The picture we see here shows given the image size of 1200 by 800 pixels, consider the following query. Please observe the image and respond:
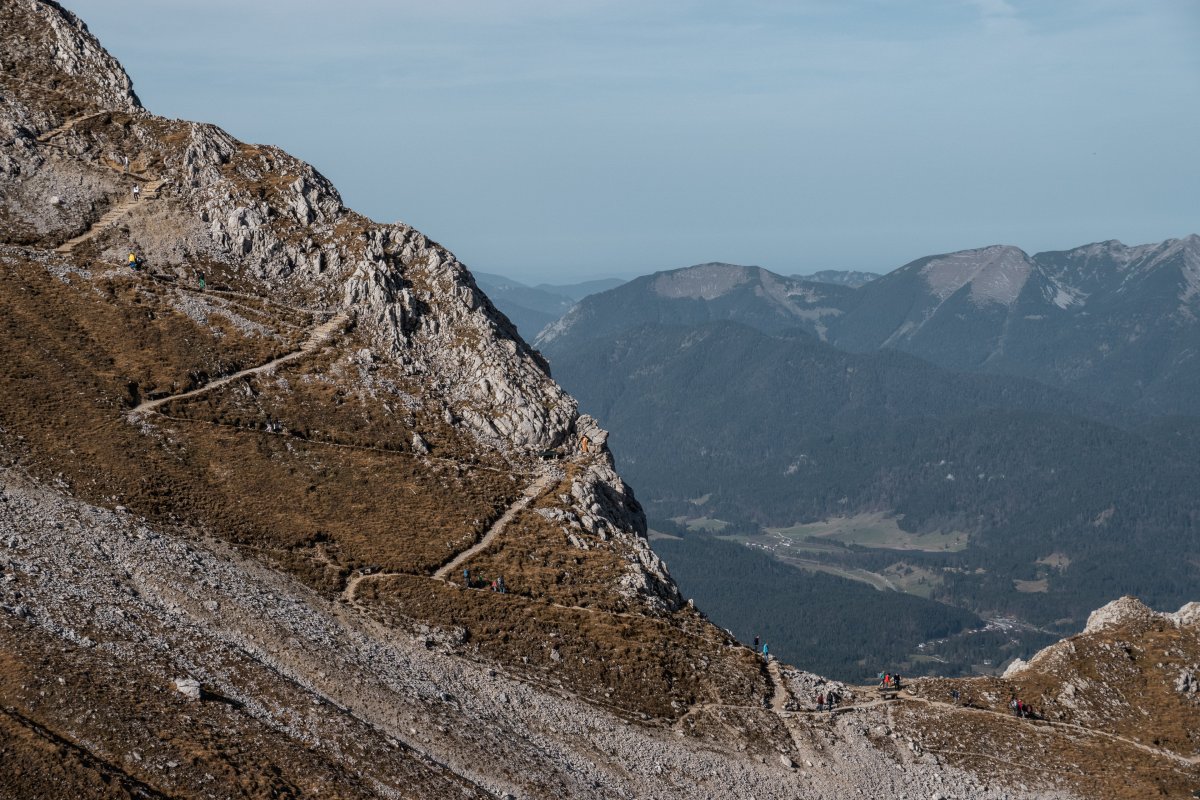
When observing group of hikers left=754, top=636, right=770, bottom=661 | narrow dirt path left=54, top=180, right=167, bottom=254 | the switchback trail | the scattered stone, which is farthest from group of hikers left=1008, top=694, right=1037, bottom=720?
narrow dirt path left=54, top=180, right=167, bottom=254

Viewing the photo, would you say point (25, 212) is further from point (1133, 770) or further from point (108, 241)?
point (1133, 770)

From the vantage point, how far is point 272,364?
128125mm

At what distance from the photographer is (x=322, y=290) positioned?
14150 cm

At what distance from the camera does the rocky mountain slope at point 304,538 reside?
241 feet

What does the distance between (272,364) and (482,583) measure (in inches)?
1558

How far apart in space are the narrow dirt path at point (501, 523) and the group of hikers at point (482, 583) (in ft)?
5.78

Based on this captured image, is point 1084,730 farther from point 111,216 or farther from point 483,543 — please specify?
point 111,216

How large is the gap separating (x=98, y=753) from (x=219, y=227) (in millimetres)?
92414

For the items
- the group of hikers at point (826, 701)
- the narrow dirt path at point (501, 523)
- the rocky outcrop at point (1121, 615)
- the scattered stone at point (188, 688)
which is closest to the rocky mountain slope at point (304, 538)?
the scattered stone at point (188, 688)

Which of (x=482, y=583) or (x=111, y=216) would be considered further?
(x=111, y=216)

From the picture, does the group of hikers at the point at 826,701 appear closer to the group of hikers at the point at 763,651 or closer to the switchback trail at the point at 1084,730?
the group of hikers at the point at 763,651

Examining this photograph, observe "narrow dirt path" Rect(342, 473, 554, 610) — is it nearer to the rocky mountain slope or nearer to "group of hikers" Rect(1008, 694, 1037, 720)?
the rocky mountain slope

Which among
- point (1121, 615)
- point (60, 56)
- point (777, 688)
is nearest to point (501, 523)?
point (777, 688)

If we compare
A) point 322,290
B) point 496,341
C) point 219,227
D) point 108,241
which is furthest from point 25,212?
point 496,341
